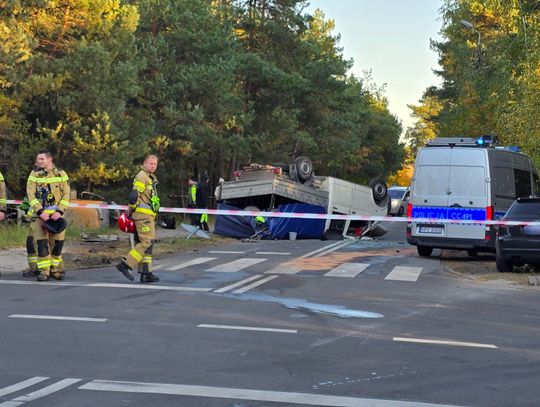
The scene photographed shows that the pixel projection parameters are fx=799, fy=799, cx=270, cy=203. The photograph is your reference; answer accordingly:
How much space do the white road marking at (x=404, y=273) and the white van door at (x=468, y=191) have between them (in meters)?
1.88

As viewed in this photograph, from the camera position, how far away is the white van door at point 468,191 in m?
16.0

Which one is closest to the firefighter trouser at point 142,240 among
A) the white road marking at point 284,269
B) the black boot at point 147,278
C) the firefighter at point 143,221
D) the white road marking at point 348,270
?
the firefighter at point 143,221

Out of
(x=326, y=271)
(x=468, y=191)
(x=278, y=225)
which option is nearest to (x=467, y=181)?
(x=468, y=191)

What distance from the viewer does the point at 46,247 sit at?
451 inches

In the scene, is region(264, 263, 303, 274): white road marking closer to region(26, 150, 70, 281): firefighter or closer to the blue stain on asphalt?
the blue stain on asphalt

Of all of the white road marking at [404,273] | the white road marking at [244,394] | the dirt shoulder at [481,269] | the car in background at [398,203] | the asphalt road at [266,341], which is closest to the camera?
the white road marking at [244,394]

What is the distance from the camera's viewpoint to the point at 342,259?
16078 millimetres

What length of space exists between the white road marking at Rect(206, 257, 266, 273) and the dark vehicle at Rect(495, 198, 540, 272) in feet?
14.7

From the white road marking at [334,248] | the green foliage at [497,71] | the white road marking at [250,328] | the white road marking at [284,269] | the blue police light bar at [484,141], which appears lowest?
the white road marking at [250,328]

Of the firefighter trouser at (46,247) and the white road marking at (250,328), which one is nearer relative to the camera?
the white road marking at (250,328)

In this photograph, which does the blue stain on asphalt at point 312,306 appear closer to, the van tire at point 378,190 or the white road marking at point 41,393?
the white road marking at point 41,393

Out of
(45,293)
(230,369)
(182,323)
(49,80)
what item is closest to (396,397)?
(230,369)

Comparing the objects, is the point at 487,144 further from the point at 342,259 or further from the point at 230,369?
the point at 230,369

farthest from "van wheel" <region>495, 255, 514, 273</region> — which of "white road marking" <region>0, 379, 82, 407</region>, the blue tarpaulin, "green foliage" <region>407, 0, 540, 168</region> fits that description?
"white road marking" <region>0, 379, 82, 407</region>
